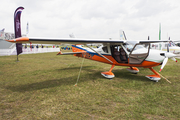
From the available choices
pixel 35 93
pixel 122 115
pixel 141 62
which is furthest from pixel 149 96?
pixel 35 93

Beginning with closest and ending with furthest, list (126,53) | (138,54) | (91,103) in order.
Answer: (91,103), (138,54), (126,53)

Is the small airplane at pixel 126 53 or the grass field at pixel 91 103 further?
the small airplane at pixel 126 53

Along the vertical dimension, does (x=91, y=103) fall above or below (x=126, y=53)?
below

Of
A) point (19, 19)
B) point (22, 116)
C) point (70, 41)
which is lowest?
point (22, 116)

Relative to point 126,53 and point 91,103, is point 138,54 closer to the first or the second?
point 126,53

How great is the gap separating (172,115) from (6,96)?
5.28m

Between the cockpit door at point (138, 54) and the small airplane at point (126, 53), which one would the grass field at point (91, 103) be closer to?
the small airplane at point (126, 53)

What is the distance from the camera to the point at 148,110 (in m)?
3.14

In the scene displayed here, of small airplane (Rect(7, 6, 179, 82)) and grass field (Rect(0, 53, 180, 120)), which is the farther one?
small airplane (Rect(7, 6, 179, 82))

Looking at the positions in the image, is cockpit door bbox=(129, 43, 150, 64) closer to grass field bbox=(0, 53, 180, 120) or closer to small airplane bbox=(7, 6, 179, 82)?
small airplane bbox=(7, 6, 179, 82)

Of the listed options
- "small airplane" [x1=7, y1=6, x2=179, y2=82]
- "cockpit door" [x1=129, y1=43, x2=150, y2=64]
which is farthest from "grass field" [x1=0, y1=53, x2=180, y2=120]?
"cockpit door" [x1=129, y1=43, x2=150, y2=64]

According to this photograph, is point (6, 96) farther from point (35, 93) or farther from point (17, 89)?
point (35, 93)

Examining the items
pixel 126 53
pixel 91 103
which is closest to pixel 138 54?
pixel 126 53

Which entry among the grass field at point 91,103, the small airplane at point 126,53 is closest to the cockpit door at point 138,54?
the small airplane at point 126,53
